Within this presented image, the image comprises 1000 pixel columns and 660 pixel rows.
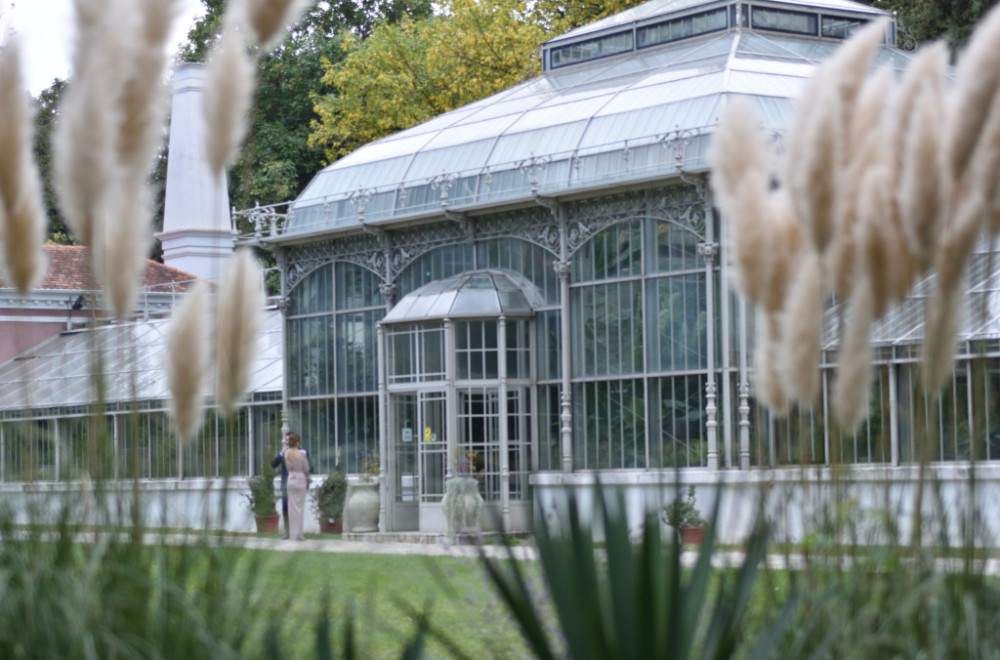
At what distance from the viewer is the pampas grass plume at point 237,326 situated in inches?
139

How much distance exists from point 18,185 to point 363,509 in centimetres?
1494

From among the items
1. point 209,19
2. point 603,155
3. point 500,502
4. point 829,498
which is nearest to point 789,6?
point 603,155

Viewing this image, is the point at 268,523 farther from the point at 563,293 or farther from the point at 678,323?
the point at 678,323

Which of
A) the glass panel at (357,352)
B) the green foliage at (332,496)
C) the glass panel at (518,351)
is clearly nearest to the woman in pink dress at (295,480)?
the green foliage at (332,496)

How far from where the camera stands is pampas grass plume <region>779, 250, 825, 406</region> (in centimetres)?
339

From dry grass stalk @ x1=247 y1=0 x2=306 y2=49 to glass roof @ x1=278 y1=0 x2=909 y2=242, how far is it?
39.9 ft

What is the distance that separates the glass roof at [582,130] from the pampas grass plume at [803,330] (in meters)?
12.1

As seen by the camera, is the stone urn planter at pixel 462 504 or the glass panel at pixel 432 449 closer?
the stone urn planter at pixel 462 504

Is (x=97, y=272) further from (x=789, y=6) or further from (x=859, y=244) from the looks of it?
(x=789, y=6)

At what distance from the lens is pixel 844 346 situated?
3.43m

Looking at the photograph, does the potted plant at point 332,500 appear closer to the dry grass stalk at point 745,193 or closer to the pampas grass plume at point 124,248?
the pampas grass plume at point 124,248

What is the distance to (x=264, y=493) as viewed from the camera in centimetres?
1780

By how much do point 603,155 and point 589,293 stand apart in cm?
151

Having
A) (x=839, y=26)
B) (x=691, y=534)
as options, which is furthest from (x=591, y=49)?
(x=691, y=534)
